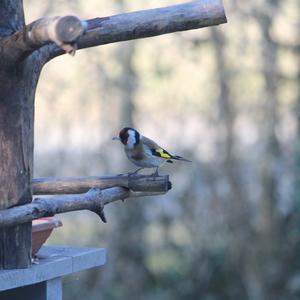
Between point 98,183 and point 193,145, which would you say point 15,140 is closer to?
point 98,183

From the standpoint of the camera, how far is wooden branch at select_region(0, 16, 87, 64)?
104 inches

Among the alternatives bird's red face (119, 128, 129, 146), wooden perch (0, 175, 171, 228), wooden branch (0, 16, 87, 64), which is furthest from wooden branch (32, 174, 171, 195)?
bird's red face (119, 128, 129, 146)

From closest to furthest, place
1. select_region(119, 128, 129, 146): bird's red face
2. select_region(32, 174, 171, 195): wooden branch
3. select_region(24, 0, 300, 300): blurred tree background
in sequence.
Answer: select_region(32, 174, 171, 195): wooden branch → select_region(119, 128, 129, 146): bird's red face → select_region(24, 0, 300, 300): blurred tree background

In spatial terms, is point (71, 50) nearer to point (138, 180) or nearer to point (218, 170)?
point (138, 180)

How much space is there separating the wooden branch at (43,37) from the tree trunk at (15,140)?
114 millimetres

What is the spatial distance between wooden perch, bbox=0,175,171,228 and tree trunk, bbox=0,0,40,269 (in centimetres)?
9

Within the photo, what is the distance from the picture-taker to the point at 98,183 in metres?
3.65

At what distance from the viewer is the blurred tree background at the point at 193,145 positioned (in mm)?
8711

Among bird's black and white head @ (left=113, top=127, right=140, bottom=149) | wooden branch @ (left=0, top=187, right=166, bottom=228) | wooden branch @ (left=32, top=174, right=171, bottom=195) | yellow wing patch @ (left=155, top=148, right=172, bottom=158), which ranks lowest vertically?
wooden branch @ (left=0, top=187, right=166, bottom=228)

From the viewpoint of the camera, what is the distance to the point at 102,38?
3.22m

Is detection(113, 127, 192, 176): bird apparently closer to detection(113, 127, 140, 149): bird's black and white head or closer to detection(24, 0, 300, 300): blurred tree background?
detection(113, 127, 140, 149): bird's black and white head

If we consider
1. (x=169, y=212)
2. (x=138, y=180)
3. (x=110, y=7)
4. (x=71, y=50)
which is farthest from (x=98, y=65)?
(x=71, y=50)

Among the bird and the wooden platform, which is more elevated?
the bird

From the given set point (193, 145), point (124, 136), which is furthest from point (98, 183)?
point (193, 145)
